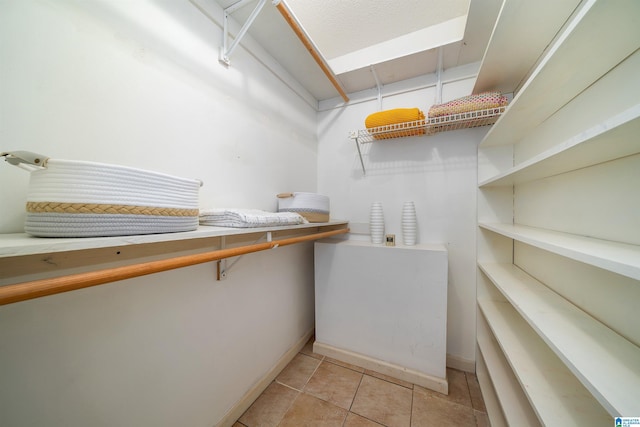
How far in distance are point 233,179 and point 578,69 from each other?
4.59ft

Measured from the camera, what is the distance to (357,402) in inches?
46.2

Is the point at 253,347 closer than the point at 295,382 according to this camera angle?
Yes

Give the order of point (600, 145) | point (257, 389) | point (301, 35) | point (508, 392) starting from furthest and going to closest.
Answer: point (257, 389)
point (301, 35)
point (508, 392)
point (600, 145)

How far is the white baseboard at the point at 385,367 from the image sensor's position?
4.10ft

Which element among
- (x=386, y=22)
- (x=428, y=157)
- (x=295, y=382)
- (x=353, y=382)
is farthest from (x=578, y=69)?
(x=295, y=382)

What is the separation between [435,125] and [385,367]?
63.3 inches

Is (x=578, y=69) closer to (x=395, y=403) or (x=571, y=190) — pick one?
(x=571, y=190)

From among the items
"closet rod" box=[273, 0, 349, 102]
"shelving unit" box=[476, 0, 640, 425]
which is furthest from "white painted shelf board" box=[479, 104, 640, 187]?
"closet rod" box=[273, 0, 349, 102]

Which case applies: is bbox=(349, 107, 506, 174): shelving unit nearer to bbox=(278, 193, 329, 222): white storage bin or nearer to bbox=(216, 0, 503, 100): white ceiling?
bbox=(216, 0, 503, 100): white ceiling

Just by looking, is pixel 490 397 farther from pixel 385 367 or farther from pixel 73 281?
pixel 73 281

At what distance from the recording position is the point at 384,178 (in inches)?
66.5

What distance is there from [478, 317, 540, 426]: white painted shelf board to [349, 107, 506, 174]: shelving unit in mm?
1336

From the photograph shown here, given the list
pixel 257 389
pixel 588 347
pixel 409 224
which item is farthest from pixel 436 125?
pixel 257 389

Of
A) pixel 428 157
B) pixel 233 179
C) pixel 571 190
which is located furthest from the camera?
pixel 428 157
